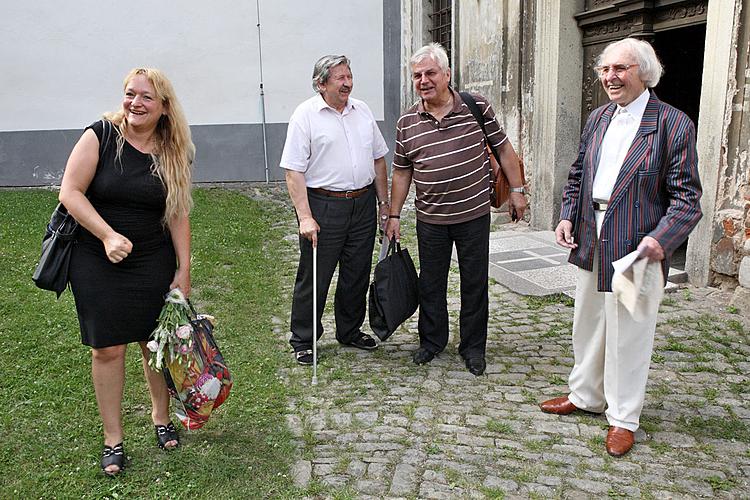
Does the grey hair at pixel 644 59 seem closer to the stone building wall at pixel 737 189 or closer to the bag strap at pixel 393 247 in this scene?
the bag strap at pixel 393 247

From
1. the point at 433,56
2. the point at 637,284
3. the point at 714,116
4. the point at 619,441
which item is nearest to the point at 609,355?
the point at 619,441

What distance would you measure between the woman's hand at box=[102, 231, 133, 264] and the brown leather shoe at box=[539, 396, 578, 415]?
2259mm

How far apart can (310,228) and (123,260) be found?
133 cm

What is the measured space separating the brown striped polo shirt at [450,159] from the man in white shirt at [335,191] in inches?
12.5

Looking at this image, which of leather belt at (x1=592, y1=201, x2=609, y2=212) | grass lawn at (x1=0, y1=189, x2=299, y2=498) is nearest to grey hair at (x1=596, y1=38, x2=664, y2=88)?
leather belt at (x1=592, y1=201, x2=609, y2=212)

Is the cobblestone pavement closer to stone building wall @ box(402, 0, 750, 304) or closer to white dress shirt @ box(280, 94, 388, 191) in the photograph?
stone building wall @ box(402, 0, 750, 304)

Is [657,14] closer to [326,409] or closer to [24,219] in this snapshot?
[326,409]

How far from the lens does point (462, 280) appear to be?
4422 millimetres

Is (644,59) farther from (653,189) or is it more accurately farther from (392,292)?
(392,292)

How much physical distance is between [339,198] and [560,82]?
458cm

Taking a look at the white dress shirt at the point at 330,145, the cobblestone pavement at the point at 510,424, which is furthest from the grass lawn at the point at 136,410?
the white dress shirt at the point at 330,145

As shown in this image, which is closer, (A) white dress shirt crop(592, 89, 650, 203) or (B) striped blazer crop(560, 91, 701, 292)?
(B) striped blazer crop(560, 91, 701, 292)

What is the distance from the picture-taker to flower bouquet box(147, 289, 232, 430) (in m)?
3.19

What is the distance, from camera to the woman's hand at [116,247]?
2.94 meters
